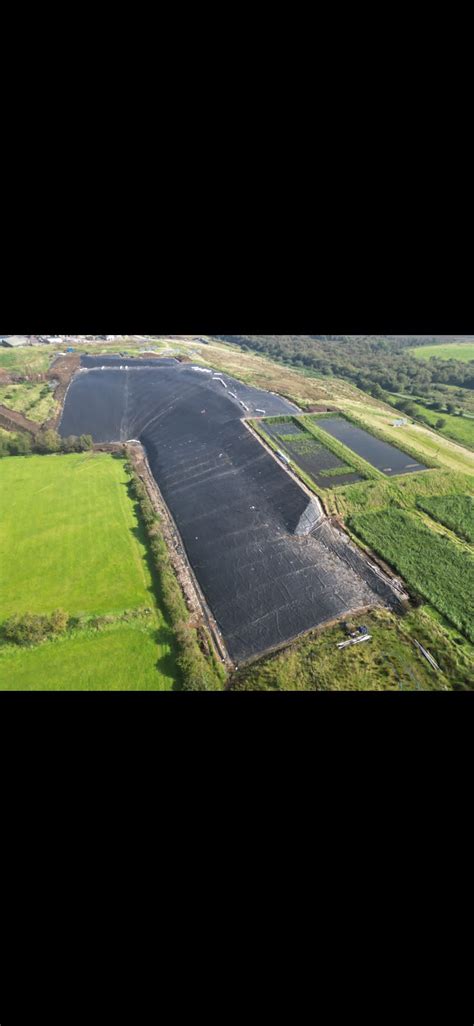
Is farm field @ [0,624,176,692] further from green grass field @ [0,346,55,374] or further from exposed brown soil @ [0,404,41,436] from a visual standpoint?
green grass field @ [0,346,55,374]

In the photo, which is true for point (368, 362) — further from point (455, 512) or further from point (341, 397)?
point (455, 512)

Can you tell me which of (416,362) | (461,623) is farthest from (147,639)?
(416,362)

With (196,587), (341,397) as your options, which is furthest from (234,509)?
(341,397)

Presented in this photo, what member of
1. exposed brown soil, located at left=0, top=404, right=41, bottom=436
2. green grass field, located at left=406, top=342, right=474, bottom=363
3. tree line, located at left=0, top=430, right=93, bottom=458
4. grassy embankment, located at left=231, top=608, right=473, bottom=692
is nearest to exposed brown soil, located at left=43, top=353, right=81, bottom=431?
exposed brown soil, located at left=0, top=404, right=41, bottom=436

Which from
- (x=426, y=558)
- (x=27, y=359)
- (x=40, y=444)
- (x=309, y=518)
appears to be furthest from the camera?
(x=27, y=359)

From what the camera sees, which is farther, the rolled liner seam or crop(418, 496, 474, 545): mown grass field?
crop(418, 496, 474, 545): mown grass field
